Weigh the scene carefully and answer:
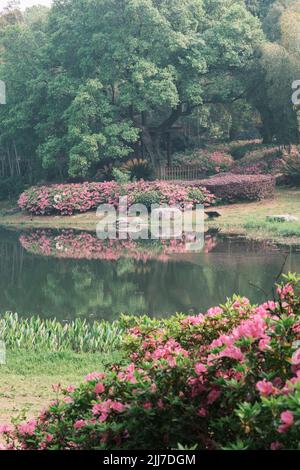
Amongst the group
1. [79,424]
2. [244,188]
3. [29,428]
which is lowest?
[244,188]

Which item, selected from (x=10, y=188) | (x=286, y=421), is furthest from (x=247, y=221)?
(x=286, y=421)

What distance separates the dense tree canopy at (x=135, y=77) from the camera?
24.9 m

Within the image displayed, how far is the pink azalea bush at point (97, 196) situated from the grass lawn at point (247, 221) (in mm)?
327

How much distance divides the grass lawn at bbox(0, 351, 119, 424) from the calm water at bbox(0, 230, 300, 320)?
2463 millimetres

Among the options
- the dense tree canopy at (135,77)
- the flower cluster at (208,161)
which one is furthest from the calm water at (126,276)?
the flower cluster at (208,161)

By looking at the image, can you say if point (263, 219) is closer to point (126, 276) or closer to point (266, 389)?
A: point (126, 276)

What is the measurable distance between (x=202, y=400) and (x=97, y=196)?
2065 centimetres

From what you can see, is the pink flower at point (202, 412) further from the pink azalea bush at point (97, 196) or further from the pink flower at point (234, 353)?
the pink azalea bush at point (97, 196)

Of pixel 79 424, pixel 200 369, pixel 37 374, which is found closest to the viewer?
pixel 200 369

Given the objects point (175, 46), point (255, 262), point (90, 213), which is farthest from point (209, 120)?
point (255, 262)

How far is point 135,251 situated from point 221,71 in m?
12.3

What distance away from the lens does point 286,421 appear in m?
2.53
